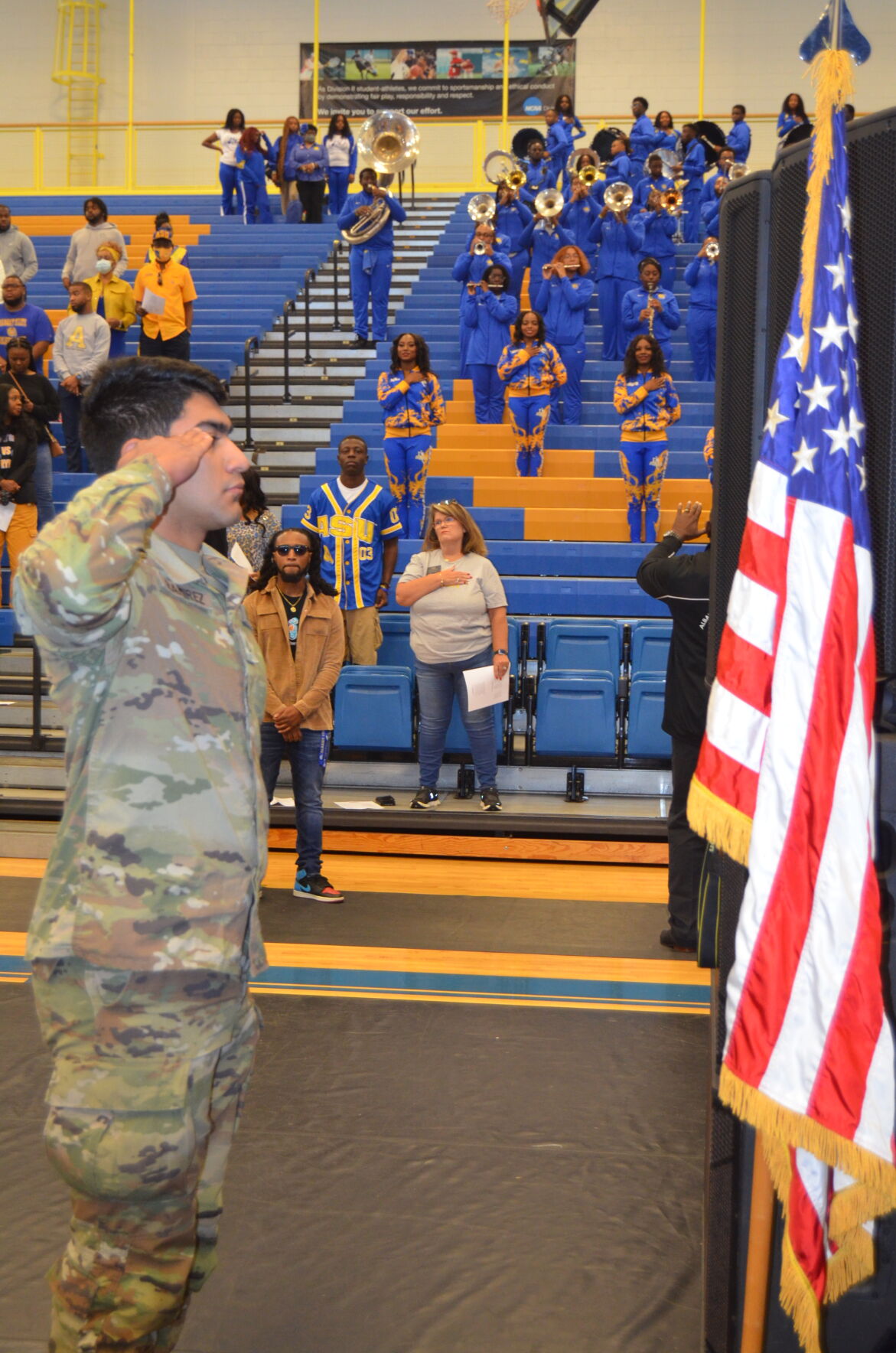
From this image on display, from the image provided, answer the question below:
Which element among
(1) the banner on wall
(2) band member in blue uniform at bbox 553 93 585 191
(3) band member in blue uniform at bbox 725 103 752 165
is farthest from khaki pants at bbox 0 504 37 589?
(1) the banner on wall

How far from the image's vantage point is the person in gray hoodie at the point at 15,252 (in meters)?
15.4

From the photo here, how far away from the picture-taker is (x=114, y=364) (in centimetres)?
254

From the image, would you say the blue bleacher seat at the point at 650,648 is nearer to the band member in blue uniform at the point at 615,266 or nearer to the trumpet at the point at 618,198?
the band member in blue uniform at the point at 615,266

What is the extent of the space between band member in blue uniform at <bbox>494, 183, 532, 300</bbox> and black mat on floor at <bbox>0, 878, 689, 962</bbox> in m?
11.0

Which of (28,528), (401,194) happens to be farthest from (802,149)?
(401,194)

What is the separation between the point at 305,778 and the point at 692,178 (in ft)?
48.2

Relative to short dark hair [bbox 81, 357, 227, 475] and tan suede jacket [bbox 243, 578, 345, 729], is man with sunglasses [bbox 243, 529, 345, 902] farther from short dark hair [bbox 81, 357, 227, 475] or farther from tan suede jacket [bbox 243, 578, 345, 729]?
short dark hair [bbox 81, 357, 227, 475]

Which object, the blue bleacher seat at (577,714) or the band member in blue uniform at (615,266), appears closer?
the blue bleacher seat at (577,714)

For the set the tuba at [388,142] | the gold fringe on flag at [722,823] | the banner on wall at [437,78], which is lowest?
the gold fringe on flag at [722,823]

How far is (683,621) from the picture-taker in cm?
619

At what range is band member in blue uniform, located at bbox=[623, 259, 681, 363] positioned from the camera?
14.2 m

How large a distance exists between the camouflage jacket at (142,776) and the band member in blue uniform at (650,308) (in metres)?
12.4

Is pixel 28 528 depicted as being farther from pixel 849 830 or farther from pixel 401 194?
pixel 401 194

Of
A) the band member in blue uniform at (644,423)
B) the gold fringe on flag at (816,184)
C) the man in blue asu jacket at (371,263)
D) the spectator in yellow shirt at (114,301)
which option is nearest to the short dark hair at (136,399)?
the gold fringe on flag at (816,184)
